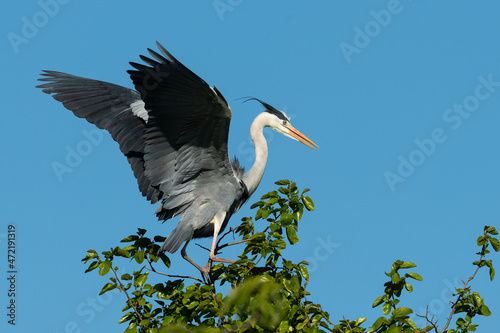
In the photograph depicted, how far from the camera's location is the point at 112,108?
7.45 metres

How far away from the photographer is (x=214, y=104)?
5746 mm

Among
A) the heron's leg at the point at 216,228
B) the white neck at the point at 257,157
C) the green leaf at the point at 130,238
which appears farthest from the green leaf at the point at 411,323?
the white neck at the point at 257,157

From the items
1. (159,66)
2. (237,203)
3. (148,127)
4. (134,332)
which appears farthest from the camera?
(237,203)

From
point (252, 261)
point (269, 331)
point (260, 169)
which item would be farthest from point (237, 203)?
point (269, 331)

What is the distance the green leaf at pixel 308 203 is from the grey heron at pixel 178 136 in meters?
1.31

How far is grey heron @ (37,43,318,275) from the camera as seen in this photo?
5656mm

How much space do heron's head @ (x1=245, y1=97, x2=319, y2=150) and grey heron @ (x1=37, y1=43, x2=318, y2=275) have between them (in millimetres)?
11

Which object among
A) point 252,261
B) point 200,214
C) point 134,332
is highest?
point 200,214

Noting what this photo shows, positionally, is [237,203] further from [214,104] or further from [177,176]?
[214,104]

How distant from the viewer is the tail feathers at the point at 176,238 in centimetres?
568

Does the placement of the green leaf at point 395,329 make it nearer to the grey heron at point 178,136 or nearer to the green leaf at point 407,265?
the green leaf at point 407,265

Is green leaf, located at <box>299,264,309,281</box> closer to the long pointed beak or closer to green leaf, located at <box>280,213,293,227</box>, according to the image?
green leaf, located at <box>280,213,293,227</box>

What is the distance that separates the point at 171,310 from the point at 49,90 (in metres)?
3.90

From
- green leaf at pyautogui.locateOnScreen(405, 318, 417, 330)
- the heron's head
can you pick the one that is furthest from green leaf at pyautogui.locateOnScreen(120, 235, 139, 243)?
the heron's head
